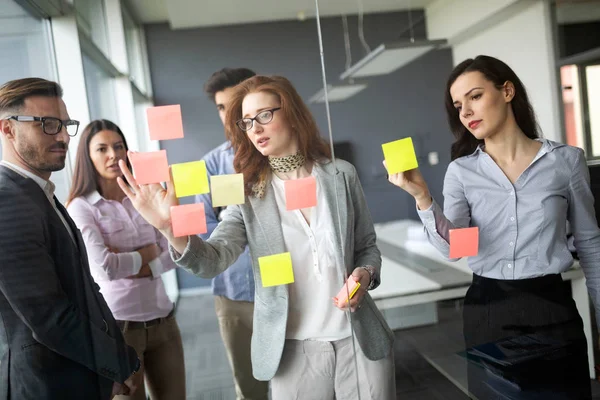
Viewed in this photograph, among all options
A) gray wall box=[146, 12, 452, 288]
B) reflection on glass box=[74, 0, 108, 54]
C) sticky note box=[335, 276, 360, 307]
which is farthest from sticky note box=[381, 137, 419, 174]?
reflection on glass box=[74, 0, 108, 54]

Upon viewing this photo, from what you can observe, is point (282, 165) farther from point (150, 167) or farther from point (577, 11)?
point (577, 11)

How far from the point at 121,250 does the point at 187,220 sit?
182mm

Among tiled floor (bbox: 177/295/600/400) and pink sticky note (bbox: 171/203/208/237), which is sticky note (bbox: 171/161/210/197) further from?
tiled floor (bbox: 177/295/600/400)

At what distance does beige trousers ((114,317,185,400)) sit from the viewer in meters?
1.23

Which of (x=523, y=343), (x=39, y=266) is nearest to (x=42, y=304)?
(x=39, y=266)

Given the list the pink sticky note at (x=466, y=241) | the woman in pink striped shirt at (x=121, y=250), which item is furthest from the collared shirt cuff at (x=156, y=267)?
the pink sticky note at (x=466, y=241)

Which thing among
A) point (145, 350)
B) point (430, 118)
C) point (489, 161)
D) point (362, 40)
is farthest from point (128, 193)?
point (489, 161)

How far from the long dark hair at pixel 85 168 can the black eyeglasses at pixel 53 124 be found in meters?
0.02

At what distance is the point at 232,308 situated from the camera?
1315 mm

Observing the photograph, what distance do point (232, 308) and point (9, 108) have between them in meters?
0.71

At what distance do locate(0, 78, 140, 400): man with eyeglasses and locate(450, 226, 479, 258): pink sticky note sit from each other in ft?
3.43

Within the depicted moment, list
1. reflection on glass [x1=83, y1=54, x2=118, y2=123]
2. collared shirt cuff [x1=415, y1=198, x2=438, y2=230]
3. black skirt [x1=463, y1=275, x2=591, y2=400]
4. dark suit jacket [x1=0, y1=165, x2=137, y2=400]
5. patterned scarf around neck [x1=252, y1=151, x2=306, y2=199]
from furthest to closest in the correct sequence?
black skirt [x1=463, y1=275, x2=591, y2=400] < collared shirt cuff [x1=415, y1=198, x2=438, y2=230] < patterned scarf around neck [x1=252, y1=151, x2=306, y2=199] < reflection on glass [x1=83, y1=54, x2=118, y2=123] < dark suit jacket [x1=0, y1=165, x2=137, y2=400]

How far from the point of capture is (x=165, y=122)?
3.99 ft

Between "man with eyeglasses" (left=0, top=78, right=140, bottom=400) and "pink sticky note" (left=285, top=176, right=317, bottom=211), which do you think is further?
"pink sticky note" (left=285, top=176, right=317, bottom=211)
